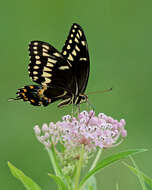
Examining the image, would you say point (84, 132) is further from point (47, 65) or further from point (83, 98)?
point (47, 65)

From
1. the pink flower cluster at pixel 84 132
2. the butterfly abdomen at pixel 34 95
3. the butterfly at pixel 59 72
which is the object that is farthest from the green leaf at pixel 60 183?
Result: the butterfly abdomen at pixel 34 95

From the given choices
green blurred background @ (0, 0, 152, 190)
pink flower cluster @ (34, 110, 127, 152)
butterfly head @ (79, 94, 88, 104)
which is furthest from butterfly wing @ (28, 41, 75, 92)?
green blurred background @ (0, 0, 152, 190)

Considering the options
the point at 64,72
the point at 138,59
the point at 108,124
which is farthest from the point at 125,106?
the point at 108,124

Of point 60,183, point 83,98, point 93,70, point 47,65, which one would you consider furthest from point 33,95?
point 93,70

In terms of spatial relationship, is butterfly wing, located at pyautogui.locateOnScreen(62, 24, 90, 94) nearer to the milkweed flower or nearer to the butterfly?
the butterfly

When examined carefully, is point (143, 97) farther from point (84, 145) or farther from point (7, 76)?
point (84, 145)

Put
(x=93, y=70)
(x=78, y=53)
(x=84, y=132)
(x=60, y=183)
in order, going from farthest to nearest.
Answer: (x=93, y=70)
(x=78, y=53)
(x=84, y=132)
(x=60, y=183)

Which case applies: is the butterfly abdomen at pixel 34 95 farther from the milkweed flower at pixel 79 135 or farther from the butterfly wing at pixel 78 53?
the milkweed flower at pixel 79 135
